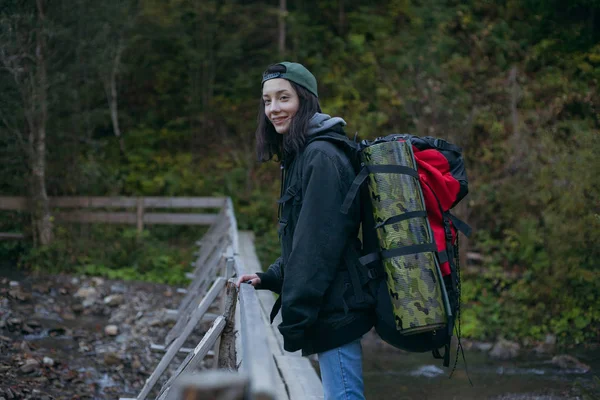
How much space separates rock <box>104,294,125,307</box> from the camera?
37.8ft

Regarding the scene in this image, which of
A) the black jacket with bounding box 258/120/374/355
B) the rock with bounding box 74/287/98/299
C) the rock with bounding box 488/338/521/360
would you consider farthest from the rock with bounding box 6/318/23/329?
the black jacket with bounding box 258/120/374/355

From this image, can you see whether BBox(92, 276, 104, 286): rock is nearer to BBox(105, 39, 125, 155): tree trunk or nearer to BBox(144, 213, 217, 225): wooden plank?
BBox(144, 213, 217, 225): wooden plank

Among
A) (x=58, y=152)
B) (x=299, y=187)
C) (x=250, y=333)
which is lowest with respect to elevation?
(x=58, y=152)

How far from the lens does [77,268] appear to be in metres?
13.0

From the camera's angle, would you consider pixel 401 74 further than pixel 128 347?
Yes

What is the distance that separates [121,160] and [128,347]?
37.0ft

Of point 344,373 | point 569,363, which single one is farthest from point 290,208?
point 569,363

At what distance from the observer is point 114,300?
11555 millimetres

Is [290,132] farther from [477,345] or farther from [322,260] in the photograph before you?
[477,345]

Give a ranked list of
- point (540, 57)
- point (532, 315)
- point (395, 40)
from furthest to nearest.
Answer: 1. point (395, 40)
2. point (540, 57)
3. point (532, 315)

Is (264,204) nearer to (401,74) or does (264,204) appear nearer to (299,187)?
(401,74)

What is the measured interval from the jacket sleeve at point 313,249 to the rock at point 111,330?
7.65 meters

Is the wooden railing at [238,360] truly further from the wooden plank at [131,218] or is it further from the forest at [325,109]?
the wooden plank at [131,218]

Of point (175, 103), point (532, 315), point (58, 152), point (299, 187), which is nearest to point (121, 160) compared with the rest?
point (175, 103)
